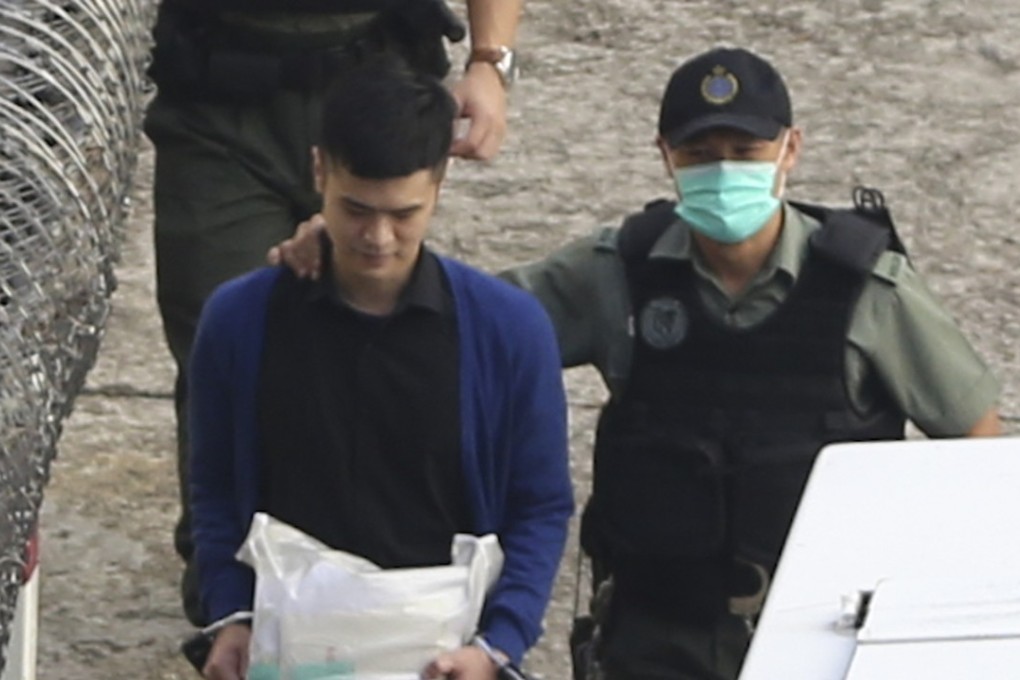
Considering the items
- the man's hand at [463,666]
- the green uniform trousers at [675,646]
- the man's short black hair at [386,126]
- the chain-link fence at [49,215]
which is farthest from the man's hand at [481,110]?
the man's hand at [463,666]

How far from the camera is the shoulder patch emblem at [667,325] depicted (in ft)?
12.9

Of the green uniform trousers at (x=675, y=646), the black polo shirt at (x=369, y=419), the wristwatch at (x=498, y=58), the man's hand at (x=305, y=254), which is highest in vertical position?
the wristwatch at (x=498, y=58)

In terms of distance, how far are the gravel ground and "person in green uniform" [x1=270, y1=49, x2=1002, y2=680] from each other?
3.77ft

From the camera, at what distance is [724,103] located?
3.95 metres

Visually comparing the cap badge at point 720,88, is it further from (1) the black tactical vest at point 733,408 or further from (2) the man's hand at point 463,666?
(2) the man's hand at point 463,666

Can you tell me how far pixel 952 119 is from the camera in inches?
285

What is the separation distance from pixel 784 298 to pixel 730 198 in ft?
0.50

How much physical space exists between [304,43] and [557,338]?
2.29ft

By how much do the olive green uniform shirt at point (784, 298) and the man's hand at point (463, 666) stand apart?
2.22ft

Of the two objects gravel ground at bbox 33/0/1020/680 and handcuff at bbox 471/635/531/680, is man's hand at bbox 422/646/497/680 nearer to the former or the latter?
handcuff at bbox 471/635/531/680

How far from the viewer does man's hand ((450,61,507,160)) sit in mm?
3975

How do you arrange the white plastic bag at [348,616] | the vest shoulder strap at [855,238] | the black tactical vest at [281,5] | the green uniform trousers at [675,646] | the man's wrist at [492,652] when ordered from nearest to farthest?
the white plastic bag at [348,616] → the man's wrist at [492,652] → the vest shoulder strap at [855,238] → the green uniform trousers at [675,646] → the black tactical vest at [281,5]

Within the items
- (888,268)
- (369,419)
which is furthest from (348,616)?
(888,268)

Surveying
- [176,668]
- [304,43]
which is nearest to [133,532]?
[176,668]
